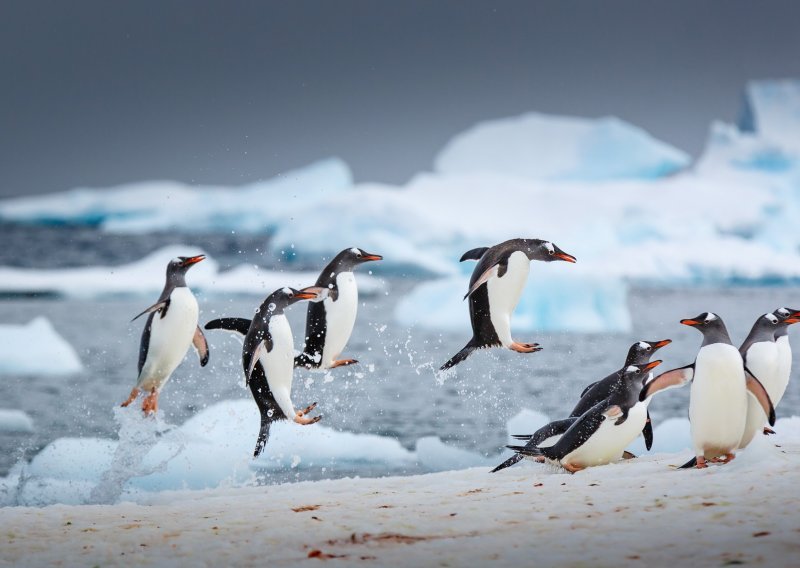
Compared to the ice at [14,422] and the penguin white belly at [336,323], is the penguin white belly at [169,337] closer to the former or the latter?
the penguin white belly at [336,323]

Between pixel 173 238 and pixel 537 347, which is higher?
pixel 173 238

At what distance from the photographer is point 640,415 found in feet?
15.9

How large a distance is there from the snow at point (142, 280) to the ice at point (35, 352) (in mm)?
8006

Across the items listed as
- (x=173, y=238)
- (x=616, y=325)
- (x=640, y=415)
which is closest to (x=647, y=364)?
(x=640, y=415)

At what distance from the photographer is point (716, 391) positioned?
15.4 ft

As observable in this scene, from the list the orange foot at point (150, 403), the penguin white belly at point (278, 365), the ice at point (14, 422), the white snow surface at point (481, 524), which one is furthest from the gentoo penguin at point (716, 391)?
the ice at point (14, 422)

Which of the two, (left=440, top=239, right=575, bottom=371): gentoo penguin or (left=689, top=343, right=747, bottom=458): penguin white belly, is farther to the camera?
(left=440, top=239, right=575, bottom=371): gentoo penguin

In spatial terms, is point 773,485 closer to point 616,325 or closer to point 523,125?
point 616,325

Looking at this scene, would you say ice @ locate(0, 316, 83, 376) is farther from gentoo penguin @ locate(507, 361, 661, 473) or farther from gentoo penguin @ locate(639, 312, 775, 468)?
gentoo penguin @ locate(639, 312, 775, 468)

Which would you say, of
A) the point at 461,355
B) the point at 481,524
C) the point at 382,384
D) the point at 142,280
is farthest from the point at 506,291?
the point at 142,280

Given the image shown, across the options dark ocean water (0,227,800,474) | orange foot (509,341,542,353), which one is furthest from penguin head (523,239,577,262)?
dark ocean water (0,227,800,474)

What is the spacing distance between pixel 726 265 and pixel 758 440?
1922 cm

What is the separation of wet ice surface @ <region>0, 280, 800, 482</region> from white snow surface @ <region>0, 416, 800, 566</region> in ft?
7.41

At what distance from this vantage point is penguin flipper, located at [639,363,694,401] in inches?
186
